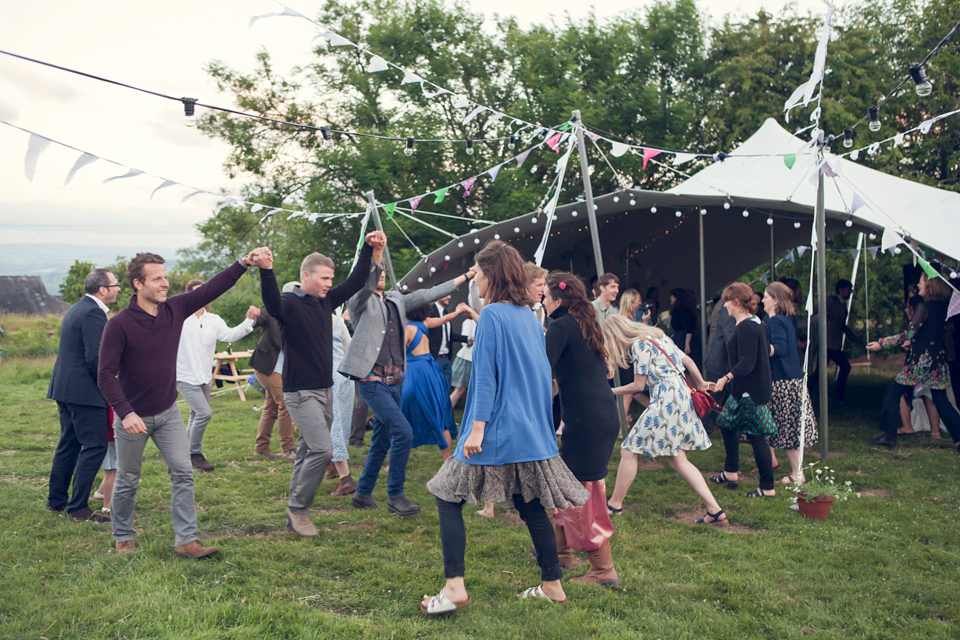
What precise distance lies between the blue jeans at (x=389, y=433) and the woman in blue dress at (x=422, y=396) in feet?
1.42

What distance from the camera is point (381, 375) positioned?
4.88 metres

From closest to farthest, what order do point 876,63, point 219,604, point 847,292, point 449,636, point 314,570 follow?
point 449,636, point 219,604, point 314,570, point 847,292, point 876,63

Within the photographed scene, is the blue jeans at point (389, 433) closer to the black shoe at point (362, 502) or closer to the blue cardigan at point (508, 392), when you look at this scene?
the black shoe at point (362, 502)

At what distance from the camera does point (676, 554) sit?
4020 mm

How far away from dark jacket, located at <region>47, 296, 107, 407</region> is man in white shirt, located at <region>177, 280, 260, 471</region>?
3.67 ft

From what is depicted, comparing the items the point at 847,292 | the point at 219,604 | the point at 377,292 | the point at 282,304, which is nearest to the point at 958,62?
the point at 847,292

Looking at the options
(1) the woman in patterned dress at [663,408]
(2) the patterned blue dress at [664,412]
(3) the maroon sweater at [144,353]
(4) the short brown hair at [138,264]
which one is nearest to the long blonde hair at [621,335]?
(1) the woman in patterned dress at [663,408]

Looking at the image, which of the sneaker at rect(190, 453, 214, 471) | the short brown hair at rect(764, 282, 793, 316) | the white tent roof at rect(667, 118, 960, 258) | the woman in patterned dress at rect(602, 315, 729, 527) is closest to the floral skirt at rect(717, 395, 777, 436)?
the woman in patterned dress at rect(602, 315, 729, 527)

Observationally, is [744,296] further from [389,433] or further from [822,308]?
[389,433]

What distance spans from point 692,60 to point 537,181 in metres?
5.22

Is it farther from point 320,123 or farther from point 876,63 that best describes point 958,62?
point 320,123

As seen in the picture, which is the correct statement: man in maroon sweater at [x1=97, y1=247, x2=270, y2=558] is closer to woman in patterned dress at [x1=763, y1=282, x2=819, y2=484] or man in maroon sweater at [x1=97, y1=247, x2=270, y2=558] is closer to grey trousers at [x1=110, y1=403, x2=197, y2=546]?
grey trousers at [x1=110, y1=403, x2=197, y2=546]

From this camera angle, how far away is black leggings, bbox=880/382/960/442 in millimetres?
6590

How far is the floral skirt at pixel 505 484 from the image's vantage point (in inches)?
121
